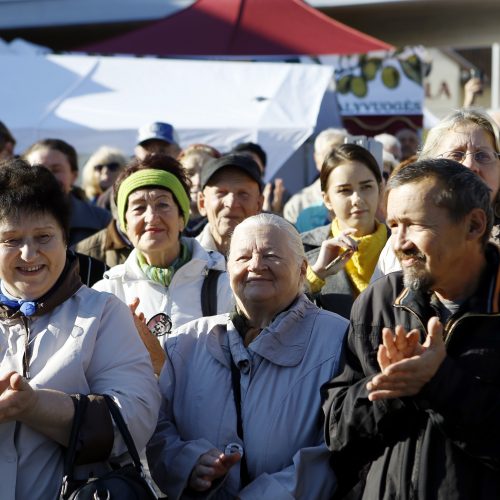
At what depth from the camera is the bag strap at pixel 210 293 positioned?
4223 millimetres

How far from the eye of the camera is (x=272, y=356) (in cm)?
335

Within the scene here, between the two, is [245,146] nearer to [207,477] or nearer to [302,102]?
[302,102]

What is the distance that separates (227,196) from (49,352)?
6.55 ft

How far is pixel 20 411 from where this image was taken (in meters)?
2.96

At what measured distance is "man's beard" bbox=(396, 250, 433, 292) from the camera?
2787mm

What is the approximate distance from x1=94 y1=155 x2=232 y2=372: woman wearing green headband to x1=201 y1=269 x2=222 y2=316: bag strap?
0.01m

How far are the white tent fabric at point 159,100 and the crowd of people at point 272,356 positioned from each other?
511 cm

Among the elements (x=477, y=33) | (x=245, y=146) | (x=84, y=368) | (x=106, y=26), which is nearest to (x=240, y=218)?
(x=84, y=368)

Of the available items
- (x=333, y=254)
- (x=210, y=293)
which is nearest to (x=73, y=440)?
(x=210, y=293)

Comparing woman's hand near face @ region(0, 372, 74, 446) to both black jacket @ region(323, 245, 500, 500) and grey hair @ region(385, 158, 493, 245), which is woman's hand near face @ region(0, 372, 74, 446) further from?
grey hair @ region(385, 158, 493, 245)

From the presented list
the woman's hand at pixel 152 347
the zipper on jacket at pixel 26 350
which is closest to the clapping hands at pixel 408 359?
the zipper on jacket at pixel 26 350

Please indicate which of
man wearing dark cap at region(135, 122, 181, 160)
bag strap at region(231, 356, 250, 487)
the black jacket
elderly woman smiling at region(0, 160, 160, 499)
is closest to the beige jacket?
elderly woman smiling at region(0, 160, 160, 499)

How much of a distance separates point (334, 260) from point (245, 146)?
3.52 m

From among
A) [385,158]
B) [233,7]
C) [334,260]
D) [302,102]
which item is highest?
[233,7]
